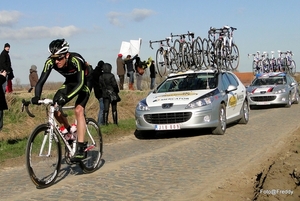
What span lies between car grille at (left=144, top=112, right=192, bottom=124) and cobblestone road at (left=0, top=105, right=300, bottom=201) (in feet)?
1.56

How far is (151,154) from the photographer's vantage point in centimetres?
1018

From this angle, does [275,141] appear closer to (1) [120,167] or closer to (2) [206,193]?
(1) [120,167]

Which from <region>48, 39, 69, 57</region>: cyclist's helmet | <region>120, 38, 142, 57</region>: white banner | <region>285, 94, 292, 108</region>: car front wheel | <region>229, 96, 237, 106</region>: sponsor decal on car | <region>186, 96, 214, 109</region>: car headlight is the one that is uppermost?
<region>120, 38, 142, 57</region>: white banner

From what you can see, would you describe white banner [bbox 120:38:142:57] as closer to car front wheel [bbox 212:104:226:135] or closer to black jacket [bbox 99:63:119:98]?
black jacket [bbox 99:63:119:98]

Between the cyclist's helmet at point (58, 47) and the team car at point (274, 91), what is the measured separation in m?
15.8

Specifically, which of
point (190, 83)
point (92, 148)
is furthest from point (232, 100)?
point (92, 148)

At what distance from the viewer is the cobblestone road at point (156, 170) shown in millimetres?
6852

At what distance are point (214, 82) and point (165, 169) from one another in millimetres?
5661

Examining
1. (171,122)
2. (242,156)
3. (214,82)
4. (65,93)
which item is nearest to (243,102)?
(214,82)

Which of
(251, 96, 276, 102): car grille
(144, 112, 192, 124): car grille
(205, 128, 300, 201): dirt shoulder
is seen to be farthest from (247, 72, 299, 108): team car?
(205, 128, 300, 201): dirt shoulder

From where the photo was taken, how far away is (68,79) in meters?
7.83

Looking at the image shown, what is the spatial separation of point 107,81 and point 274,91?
32.4 ft

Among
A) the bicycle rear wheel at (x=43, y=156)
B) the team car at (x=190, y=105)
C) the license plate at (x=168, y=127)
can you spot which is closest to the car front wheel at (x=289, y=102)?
the team car at (x=190, y=105)

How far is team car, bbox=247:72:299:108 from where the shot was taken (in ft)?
71.5
